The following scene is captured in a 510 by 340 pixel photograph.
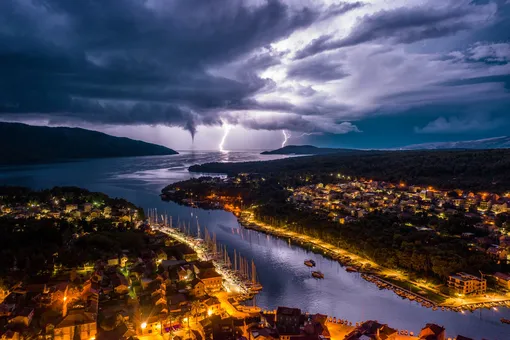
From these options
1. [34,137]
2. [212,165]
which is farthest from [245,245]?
[34,137]

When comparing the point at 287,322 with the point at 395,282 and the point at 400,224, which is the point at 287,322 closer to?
the point at 395,282

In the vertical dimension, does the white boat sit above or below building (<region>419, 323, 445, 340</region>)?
below

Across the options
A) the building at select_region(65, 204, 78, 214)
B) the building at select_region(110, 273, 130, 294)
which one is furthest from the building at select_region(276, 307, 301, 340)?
the building at select_region(65, 204, 78, 214)

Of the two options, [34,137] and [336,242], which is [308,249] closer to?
[336,242]

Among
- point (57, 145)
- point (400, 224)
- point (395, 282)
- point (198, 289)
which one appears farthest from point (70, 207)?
point (57, 145)

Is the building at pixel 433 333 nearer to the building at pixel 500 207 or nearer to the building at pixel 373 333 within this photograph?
the building at pixel 373 333

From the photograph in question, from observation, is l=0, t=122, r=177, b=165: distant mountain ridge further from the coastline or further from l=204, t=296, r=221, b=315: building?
l=204, t=296, r=221, b=315: building

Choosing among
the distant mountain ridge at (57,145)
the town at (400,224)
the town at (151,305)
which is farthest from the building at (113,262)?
the distant mountain ridge at (57,145)
